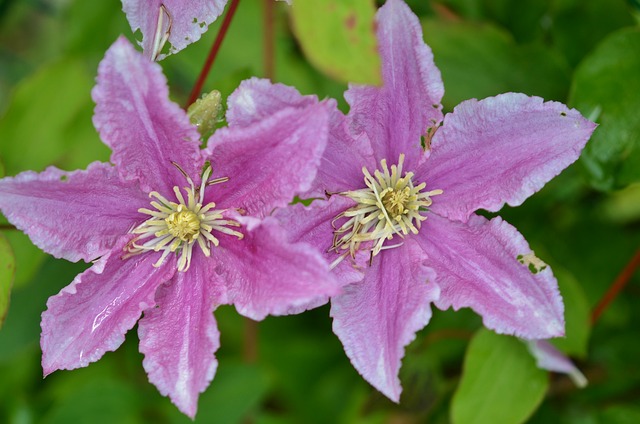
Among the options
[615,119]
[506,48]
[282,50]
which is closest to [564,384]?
[615,119]

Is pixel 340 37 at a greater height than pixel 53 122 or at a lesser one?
greater

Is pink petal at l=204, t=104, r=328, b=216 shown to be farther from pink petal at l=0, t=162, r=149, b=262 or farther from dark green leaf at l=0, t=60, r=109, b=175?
dark green leaf at l=0, t=60, r=109, b=175

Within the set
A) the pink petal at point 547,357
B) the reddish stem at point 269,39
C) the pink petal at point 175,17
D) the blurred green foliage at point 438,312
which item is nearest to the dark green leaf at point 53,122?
the blurred green foliage at point 438,312

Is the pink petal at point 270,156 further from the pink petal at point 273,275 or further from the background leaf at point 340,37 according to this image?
the background leaf at point 340,37

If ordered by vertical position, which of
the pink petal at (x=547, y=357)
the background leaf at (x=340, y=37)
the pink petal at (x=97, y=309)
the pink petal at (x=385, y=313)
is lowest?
the pink petal at (x=547, y=357)

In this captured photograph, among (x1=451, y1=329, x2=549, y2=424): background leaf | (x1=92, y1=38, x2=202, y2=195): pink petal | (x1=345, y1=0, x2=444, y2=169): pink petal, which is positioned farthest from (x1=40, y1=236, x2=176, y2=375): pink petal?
(x1=451, y1=329, x2=549, y2=424): background leaf

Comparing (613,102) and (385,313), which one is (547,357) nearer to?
(385,313)

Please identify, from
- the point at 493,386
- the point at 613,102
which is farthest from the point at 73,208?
the point at 613,102
